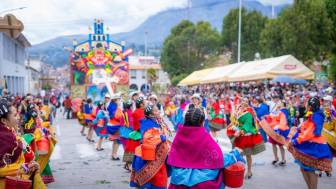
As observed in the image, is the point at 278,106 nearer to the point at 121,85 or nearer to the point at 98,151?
the point at 98,151

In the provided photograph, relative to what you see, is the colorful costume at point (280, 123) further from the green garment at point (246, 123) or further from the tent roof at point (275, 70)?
the tent roof at point (275, 70)

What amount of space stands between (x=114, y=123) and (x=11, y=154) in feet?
24.2

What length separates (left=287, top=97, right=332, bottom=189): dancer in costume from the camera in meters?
7.29

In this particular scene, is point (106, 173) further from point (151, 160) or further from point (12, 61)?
point (12, 61)

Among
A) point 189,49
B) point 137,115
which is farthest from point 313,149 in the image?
point 189,49

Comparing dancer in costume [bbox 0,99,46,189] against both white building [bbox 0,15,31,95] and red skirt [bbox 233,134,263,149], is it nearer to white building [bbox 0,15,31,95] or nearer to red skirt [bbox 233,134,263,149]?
red skirt [bbox 233,134,263,149]

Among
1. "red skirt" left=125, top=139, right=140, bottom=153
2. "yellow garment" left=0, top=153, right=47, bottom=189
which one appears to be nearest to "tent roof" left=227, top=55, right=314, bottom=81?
"red skirt" left=125, top=139, right=140, bottom=153

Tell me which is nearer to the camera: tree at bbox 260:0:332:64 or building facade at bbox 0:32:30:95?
building facade at bbox 0:32:30:95

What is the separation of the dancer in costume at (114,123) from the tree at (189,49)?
52814mm

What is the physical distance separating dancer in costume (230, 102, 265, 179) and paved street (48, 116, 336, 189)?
553 millimetres

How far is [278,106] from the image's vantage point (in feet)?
37.6

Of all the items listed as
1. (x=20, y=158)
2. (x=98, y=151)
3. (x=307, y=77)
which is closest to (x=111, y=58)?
(x=307, y=77)

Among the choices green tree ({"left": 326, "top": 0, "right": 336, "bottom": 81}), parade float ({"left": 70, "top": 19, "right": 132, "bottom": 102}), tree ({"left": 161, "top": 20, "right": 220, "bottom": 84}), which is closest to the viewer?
green tree ({"left": 326, "top": 0, "right": 336, "bottom": 81})

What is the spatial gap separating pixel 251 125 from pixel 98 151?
20.0 feet
